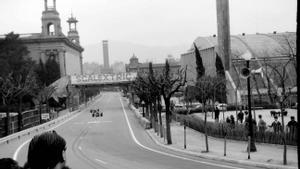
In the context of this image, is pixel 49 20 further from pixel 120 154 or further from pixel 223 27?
pixel 120 154

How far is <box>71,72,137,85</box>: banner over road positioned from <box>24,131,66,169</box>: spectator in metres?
89.4

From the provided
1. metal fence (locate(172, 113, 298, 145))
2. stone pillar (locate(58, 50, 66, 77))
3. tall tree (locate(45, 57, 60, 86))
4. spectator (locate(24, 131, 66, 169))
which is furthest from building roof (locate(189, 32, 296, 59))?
spectator (locate(24, 131, 66, 169))

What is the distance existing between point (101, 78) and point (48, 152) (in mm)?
90853

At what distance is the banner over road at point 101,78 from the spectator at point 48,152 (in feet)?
293

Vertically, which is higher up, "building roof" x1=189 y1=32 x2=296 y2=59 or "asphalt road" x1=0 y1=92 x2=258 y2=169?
"building roof" x1=189 y1=32 x2=296 y2=59

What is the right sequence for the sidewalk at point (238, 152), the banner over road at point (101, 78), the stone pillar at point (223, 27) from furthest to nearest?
the banner over road at point (101, 78) < the stone pillar at point (223, 27) < the sidewalk at point (238, 152)

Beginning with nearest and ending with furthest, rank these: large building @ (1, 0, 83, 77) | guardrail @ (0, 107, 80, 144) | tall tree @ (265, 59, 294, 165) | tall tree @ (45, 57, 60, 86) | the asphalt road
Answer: the asphalt road, tall tree @ (265, 59, 294, 165), guardrail @ (0, 107, 80, 144), tall tree @ (45, 57, 60, 86), large building @ (1, 0, 83, 77)

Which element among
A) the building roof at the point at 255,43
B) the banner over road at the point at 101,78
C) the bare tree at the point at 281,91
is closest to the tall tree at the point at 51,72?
the banner over road at the point at 101,78

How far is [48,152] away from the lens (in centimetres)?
347

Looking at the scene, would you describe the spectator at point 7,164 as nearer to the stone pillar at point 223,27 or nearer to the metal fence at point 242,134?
the metal fence at point 242,134

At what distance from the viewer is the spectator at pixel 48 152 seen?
3465 mm

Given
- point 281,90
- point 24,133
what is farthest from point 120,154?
point 281,90

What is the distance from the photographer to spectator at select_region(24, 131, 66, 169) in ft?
11.4

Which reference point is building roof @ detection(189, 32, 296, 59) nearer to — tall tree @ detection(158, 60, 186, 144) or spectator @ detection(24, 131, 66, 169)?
tall tree @ detection(158, 60, 186, 144)
